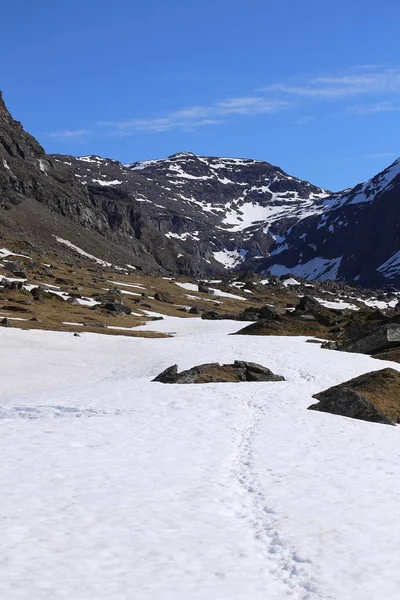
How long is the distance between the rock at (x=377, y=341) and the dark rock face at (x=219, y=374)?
13976 mm

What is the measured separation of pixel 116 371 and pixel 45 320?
70.8ft

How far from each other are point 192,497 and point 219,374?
22.2 meters

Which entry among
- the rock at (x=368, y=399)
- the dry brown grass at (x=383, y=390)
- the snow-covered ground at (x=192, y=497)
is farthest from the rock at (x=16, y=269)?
the dry brown grass at (x=383, y=390)

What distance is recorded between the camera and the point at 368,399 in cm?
2906

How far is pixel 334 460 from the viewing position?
64.7 ft

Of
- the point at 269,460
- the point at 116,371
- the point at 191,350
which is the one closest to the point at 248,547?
the point at 269,460

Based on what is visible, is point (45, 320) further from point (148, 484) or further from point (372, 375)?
point (148, 484)

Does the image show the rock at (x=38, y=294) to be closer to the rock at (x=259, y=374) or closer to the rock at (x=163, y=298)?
the rock at (x=163, y=298)

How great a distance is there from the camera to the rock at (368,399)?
27.9 meters

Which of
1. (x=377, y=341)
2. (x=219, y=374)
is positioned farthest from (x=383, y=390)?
(x=377, y=341)

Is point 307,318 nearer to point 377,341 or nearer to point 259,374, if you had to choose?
point 377,341

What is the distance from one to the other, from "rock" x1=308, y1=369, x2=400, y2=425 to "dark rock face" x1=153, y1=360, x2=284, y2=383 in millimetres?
5731

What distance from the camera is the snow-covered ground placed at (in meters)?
10.1

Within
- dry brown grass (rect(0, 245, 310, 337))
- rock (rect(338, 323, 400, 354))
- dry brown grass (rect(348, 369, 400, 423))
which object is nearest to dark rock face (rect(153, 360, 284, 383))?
dry brown grass (rect(348, 369, 400, 423))
